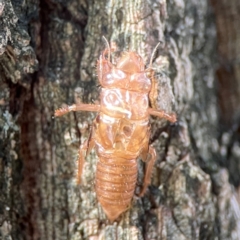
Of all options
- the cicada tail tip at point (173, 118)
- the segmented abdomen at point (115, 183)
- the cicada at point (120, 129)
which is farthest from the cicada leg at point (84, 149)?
the cicada tail tip at point (173, 118)

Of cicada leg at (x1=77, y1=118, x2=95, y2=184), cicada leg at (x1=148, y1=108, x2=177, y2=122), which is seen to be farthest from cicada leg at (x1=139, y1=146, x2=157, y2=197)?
cicada leg at (x1=77, y1=118, x2=95, y2=184)

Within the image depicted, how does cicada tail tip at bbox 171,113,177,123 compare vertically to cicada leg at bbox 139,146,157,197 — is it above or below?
above

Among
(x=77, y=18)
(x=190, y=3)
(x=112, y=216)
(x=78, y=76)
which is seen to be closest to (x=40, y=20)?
(x=77, y=18)

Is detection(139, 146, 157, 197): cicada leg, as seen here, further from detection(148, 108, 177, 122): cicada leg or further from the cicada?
detection(148, 108, 177, 122): cicada leg

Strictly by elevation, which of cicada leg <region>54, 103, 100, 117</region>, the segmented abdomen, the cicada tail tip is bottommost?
the segmented abdomen

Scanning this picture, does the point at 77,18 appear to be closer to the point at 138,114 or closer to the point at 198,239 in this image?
the point at 138,114

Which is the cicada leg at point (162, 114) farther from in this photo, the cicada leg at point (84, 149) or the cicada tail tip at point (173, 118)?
the cicada leg at point (84, 149)
